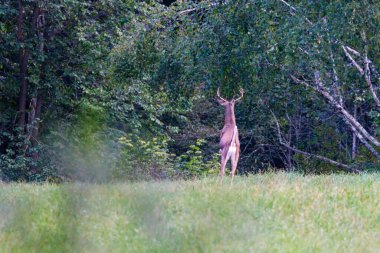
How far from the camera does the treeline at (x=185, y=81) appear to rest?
1633 centimetres

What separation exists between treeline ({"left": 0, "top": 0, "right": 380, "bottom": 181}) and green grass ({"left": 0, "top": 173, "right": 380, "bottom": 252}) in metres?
5.68

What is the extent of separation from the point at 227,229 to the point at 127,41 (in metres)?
12.2

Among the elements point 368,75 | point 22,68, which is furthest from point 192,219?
point 22,68

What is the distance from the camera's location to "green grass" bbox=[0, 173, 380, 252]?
7.50 m

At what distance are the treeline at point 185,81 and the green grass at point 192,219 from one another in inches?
224

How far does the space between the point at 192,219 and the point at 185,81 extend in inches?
417

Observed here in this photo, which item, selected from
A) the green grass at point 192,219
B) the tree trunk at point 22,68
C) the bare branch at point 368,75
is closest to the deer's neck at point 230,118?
the bare branch at point 368,75

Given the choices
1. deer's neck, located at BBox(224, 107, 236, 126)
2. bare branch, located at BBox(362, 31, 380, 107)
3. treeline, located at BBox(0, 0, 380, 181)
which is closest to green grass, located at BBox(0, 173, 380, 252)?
deer's neck, located at BBox(224, 107, 236, 126)

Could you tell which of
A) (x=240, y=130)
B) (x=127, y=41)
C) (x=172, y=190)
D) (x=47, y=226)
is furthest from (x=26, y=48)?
(x=47, y=226)

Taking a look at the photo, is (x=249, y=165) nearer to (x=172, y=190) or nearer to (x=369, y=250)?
(x=172, y=190)

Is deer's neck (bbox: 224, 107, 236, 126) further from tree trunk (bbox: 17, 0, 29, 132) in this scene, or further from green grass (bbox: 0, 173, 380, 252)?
tree trunk (bbox: 17, 0, 29, 132)

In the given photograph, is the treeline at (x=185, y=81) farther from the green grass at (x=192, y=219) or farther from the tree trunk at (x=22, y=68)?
the green grass at (x=192, y=219)

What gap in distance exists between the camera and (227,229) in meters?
7.88

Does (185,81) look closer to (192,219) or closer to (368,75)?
(368,75)
